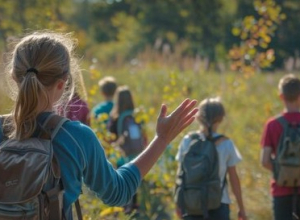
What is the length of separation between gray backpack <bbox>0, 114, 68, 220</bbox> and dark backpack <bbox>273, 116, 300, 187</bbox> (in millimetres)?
3428

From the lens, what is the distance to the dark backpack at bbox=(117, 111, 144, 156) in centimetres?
791

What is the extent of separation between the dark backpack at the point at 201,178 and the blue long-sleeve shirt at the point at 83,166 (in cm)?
245

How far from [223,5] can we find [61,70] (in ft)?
146

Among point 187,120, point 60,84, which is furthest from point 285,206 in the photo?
point 60,84

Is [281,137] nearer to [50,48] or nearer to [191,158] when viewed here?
[191,158]

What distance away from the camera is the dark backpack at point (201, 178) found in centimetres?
564

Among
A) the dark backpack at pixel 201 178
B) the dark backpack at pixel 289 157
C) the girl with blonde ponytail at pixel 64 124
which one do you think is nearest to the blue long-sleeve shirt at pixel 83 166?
the girl with blonde ponytail at pixel 64 124

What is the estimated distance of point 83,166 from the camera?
309 cm

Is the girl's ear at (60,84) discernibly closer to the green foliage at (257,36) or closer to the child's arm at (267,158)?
the child's arm at (267,158)

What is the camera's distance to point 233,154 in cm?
582

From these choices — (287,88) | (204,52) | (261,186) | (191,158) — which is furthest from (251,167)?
(204,52)

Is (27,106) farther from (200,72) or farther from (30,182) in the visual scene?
(200,72)

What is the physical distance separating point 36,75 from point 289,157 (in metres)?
3.48

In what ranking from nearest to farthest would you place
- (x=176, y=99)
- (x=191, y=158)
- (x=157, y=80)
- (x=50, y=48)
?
(x=50, y=48) < (x=191, y=158) < (x=176, y=99) < (x=157, y=80)
